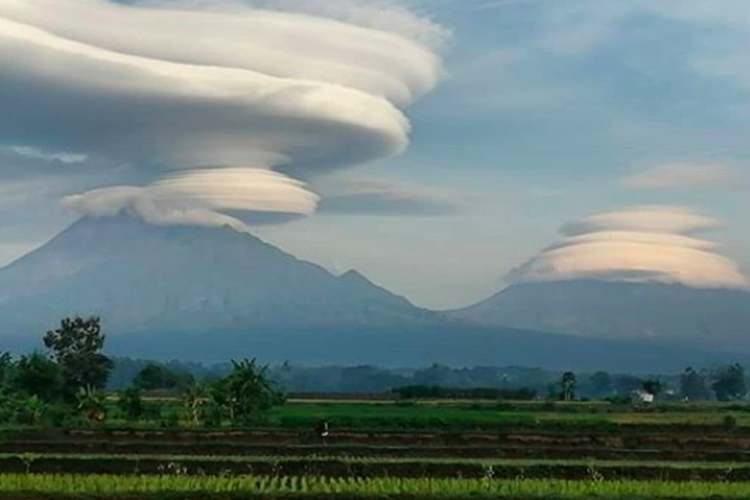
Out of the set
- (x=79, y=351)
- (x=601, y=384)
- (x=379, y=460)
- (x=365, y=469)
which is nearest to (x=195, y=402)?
(x=79, y=351)

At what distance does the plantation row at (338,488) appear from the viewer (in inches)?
864

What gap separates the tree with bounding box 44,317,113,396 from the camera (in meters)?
67.9

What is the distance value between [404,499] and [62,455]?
45.9ft

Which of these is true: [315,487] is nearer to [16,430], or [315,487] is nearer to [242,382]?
[16,430]

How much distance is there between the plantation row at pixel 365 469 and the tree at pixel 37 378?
30434mm

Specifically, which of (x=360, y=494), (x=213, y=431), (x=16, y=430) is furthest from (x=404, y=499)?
(x=16, y=430)

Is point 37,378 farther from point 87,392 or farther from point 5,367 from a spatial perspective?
point 87,392

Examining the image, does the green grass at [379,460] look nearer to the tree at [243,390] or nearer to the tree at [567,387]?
the tree at [243,390]

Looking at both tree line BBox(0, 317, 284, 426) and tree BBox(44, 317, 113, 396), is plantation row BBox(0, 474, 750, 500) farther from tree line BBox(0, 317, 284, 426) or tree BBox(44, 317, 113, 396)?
tree BBox(44, 317, 113, 396)

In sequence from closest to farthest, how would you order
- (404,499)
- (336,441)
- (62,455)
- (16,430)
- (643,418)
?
(404,499) → (62,455) → (336,441) → (16,430) → (643,418)

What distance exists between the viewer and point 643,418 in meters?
61.7

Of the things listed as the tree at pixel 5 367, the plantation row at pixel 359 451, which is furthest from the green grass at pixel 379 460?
the tree at pixel 5 367

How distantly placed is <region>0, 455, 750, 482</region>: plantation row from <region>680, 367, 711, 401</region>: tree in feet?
397

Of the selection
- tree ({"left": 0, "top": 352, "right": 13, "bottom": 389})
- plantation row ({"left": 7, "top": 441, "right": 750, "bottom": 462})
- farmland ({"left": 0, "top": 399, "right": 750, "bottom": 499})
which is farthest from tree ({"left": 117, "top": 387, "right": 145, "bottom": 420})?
plantation row ({"left": 7, "top": 441, "right": 750, "bottom": 462})
